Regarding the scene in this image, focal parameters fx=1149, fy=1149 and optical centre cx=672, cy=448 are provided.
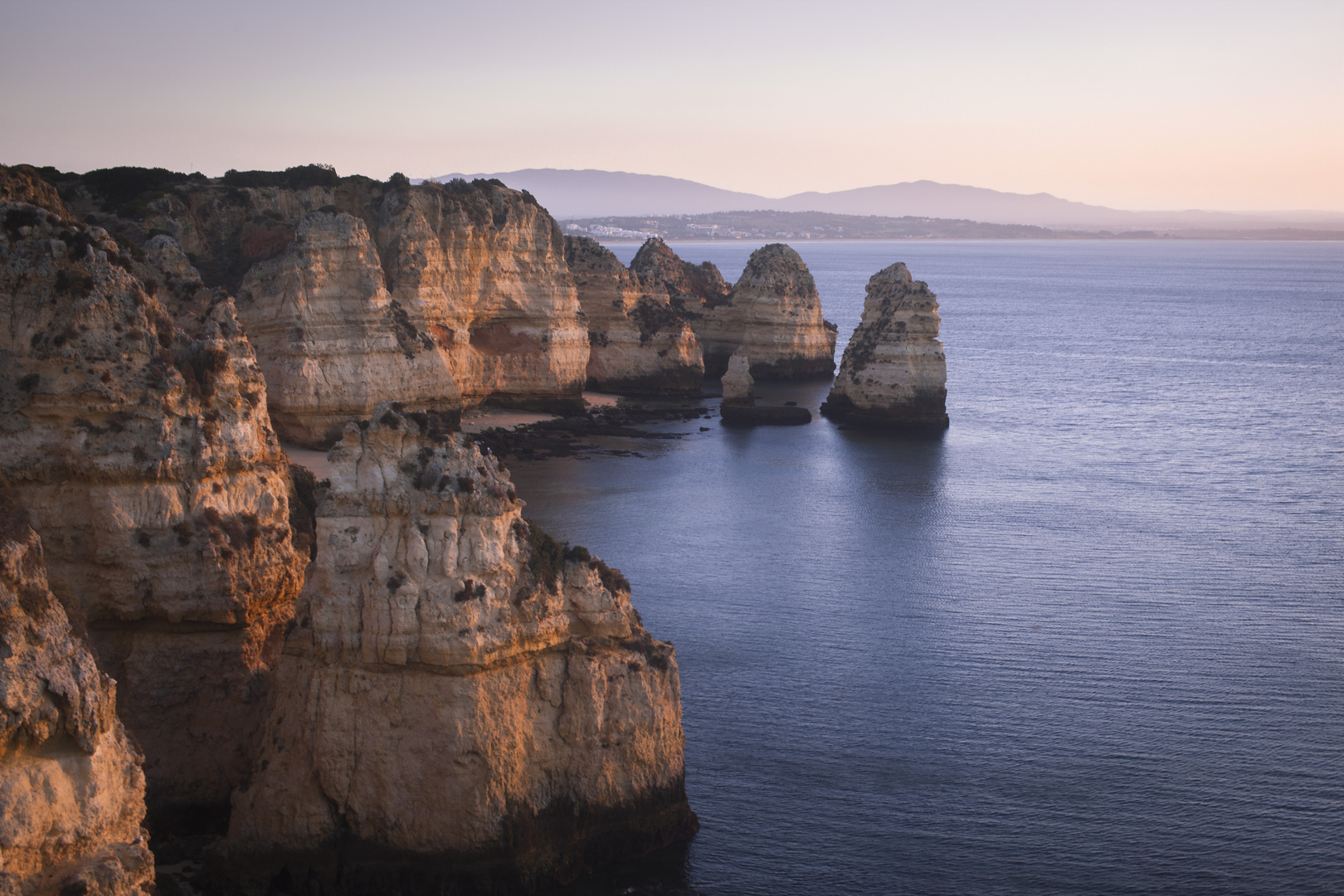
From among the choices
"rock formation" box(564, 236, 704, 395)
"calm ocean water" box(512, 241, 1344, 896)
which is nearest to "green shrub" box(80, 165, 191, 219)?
"calm ocean water" box(512, 241, 1344, 896)

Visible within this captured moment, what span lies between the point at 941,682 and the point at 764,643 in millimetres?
4655

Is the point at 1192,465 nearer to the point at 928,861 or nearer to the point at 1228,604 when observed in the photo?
the point at 1228,604

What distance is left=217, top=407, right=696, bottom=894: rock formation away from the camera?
1641 centimetres

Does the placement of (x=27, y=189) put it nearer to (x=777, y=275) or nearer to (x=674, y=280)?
(x=777, y=275)

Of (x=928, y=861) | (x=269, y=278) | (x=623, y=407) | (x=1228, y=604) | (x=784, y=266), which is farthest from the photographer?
(x=784, y=266)

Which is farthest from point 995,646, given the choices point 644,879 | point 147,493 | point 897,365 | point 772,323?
point 772,323

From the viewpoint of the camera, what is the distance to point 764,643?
2927 centimetres

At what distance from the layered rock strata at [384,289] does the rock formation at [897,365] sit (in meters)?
15.5

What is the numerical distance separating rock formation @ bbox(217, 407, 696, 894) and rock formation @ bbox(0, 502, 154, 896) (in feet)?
17.2

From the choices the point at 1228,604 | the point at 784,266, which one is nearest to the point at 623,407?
the point at 784,266

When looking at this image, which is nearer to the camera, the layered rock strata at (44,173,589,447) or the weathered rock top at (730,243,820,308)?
the layered rock strata at (44,173,589,447)

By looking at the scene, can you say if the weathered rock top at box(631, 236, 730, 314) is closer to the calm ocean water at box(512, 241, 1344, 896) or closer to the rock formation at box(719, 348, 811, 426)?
the rock formation at box(719, 348, 811, 426)

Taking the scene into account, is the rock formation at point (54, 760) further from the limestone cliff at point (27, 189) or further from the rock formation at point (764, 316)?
the rock formation at point (764, 316)

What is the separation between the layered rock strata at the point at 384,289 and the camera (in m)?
44.2
